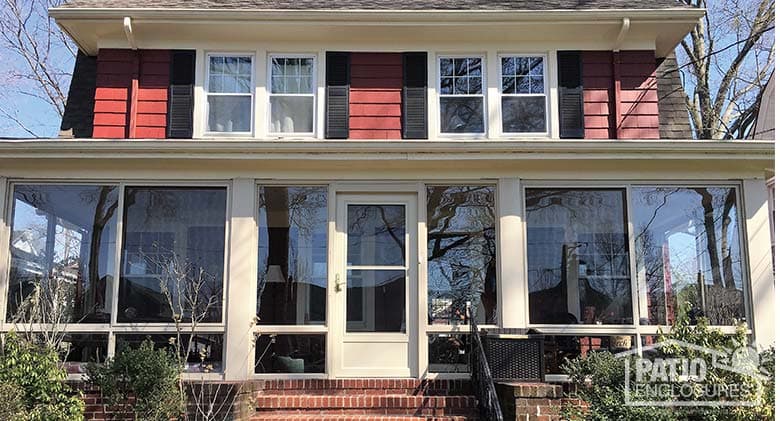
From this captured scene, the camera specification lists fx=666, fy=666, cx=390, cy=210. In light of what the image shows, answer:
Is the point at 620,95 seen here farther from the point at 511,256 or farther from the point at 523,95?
the point at 511,256

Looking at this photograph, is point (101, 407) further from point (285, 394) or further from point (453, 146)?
point (453, 146)

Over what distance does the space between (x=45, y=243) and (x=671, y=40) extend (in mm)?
7975

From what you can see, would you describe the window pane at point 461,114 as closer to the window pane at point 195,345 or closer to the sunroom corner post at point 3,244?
the window pane at point 195,345

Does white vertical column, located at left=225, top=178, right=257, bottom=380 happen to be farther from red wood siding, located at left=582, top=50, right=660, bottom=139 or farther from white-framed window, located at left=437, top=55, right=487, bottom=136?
red wood siding, located at left=582, top=50, right=660, bottom=139

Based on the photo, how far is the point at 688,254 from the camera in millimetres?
7535

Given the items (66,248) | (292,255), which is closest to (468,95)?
(292,255)

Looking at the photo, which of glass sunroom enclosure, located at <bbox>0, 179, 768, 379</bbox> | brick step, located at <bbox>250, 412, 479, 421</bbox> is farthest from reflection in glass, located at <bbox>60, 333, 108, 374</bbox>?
brick step, located at <bbox>250, 412, 479, 421</bbox>

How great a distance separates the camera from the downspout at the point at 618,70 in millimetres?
8062

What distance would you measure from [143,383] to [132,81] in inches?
155

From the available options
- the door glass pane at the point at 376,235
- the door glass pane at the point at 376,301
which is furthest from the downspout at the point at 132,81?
the door glass pane at the point at 376,301

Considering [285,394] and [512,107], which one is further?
[512,107]

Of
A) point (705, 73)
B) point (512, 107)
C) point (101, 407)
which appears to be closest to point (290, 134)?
point (512, 107)

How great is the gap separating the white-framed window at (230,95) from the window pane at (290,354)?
253 centimetres

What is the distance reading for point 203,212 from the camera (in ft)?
25.0
